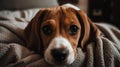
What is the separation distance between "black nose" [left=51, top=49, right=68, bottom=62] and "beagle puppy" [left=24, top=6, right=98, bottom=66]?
0.03m

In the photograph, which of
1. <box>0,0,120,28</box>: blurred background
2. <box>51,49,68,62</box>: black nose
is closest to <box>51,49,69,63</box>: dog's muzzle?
<box>51,49,68,62</box>: black nose

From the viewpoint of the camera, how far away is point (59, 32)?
3.79 ft

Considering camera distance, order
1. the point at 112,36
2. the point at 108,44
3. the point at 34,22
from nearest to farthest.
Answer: the point at 108,44
the point at 34,22
the point at 112,36

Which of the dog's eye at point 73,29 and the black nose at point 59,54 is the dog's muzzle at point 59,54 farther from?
the dog's eye at point 73,29

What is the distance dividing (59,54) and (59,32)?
0.16m

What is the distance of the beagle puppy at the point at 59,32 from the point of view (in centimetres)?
110

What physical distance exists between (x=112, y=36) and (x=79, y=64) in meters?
0.38

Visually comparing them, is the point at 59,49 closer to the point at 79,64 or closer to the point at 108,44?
the point at 79,64

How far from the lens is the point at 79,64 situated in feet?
3.51

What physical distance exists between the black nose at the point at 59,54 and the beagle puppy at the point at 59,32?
27 millimetres

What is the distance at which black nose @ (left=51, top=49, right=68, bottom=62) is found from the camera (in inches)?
40.3

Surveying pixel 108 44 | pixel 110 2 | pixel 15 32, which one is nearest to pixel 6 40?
pixel 15 32

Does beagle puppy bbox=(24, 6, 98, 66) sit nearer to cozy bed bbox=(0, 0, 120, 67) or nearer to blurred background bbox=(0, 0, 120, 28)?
cozy bed bbox=(0, 0, 120, 67)

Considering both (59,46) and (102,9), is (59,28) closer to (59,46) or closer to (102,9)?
(59,46)
